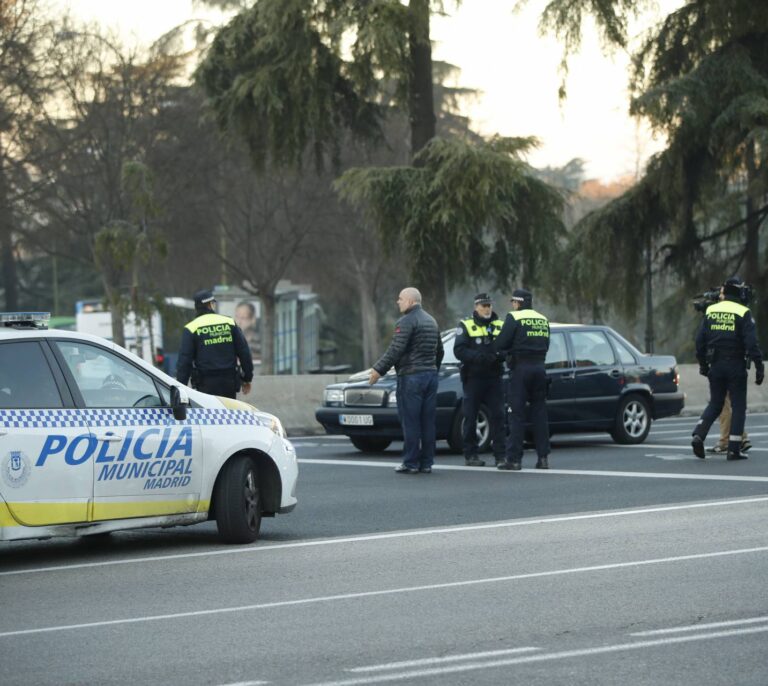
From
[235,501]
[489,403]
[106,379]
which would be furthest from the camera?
[489,403]

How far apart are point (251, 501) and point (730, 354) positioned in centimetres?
754

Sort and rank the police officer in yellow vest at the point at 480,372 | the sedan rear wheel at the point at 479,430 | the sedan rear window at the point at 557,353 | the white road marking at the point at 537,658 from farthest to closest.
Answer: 1. the sedan rear window at the point at 557,353
2. the sedan rear wheel at the point at 479,430
3. the police officer in yellow vest at the point at 480,372
4. the white road marking at the point at 537,658

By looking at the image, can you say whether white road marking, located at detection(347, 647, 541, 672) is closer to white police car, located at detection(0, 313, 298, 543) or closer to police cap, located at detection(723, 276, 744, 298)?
white police car, located at detection(0, 313, 298, 543)

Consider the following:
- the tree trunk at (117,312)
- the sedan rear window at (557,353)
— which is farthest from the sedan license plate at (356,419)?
the tree trunk at (117,312)

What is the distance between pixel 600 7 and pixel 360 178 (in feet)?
17.2

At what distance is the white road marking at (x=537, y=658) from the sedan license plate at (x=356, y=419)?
435 inches

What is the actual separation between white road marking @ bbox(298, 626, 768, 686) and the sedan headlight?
11.6 meters

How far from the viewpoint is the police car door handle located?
9.37 meters

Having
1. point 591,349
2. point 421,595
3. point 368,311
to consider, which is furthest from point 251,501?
point 368,311

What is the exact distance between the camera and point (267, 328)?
4809 centimetres

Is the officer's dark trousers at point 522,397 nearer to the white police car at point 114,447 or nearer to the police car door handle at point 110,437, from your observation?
the white police car at point 114,447

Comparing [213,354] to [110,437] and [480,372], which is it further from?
[110,437]

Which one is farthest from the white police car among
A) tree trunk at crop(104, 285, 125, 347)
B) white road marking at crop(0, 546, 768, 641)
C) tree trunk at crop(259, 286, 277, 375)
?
tree trunk at crop(259, 286, 277, 375)

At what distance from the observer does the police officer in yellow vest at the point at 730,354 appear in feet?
53.2
